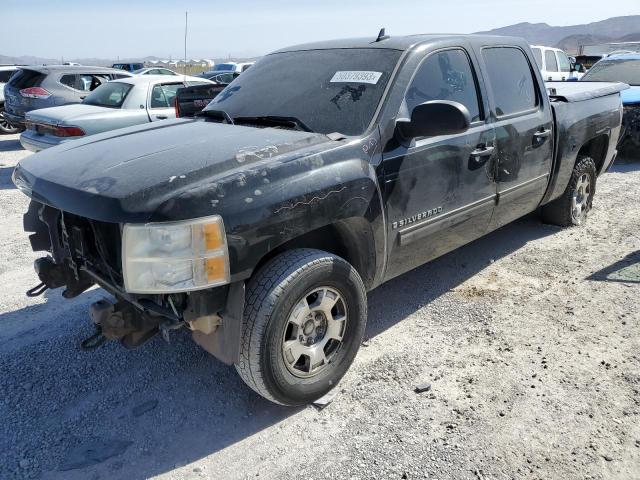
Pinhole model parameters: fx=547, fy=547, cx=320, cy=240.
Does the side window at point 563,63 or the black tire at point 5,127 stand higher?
the side window at point 563,63

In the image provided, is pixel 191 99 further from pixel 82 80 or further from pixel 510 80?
pixel 82 80

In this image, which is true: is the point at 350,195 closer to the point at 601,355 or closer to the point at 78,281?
the point at 78,281

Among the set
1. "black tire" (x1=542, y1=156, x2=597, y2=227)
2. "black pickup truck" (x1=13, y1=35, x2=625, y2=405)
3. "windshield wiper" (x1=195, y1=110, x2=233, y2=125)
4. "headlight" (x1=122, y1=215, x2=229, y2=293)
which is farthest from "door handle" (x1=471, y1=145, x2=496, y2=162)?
"headlight" (x1=122, y1=215, x2=229, y2=293)

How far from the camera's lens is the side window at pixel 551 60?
14.3 m

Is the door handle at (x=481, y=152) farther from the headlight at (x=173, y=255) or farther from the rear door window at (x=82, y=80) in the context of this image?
the rear door window at (x=82, y=80)

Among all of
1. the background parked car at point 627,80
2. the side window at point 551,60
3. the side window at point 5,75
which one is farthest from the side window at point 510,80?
the side window at point 5,75

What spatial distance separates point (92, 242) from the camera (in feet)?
9.36

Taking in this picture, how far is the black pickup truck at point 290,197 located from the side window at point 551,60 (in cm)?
1149

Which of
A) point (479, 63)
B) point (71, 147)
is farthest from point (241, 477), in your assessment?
point (479, 63)

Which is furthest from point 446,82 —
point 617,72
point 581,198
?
point 617,72

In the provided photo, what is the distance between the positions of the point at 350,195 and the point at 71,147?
1688 millimetres

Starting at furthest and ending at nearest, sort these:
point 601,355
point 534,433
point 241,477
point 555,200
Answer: point 555,200 < point 601,355 < point 534,433 < point 241,477

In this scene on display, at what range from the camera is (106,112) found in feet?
26.5

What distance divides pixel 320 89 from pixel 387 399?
1898mm
